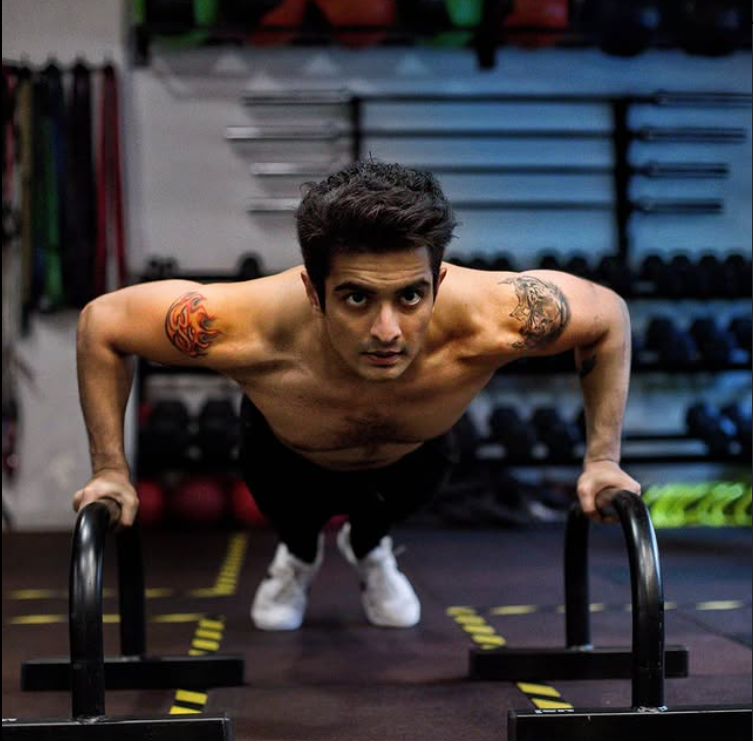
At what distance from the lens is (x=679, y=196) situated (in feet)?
18.8

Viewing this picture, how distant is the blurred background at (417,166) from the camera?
16.9ft

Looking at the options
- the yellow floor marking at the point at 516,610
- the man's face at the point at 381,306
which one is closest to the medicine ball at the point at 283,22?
the yellow floor marking at the point at 516,610

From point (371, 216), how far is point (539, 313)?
0.51 meters

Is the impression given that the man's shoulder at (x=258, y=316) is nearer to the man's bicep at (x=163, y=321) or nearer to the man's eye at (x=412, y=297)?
the man's bicep at (x=163, y=321)

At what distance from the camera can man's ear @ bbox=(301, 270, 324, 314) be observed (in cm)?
201

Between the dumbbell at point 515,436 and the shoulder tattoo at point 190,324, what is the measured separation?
3179 mm

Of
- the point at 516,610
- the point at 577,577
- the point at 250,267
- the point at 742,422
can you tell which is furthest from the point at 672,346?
the point at 577,577

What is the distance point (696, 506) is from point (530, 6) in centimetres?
260

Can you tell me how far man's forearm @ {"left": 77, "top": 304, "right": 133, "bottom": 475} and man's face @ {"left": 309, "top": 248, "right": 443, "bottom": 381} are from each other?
527 mm

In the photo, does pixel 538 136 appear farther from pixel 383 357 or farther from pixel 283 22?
pixel 383 357

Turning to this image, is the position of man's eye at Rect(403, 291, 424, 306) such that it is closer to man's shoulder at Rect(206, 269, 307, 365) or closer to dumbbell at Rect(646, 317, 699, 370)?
man's shoulder at Rect(206, 269, 307, 365)

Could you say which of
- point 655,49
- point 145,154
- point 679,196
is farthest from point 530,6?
point 145,154

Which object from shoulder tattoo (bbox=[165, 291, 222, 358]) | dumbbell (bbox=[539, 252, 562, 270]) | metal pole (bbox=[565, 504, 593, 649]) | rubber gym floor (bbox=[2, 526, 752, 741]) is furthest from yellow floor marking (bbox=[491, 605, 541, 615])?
dumbbell (bbox=[539, 252, 562, 270])

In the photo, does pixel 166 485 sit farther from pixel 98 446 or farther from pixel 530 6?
pixel 98 446
